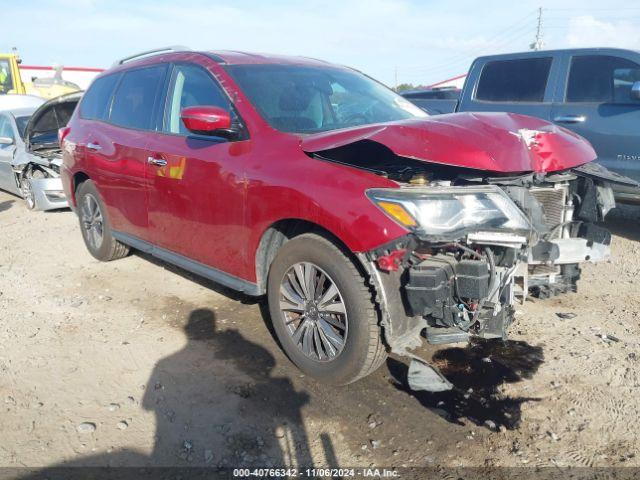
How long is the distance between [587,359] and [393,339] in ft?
4.77

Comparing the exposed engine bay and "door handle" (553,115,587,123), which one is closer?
the exposed engine bay

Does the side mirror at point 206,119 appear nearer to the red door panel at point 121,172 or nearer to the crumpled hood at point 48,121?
the red door panel at point 121,172

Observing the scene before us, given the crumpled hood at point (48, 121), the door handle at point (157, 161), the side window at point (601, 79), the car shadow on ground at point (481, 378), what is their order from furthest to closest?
1. the crumpled hood at point (48, 121)
2. the side window at point (601, 79)
3. the door handle at point (157, 161)
4. the car shadow on ground at point (481, 378)

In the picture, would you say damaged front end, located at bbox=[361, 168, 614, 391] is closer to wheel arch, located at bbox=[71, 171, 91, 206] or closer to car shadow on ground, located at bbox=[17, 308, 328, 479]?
car shadow on ground, located at bbox=[17, 308, 328, 479]

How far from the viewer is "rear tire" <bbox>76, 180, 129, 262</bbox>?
511 cm

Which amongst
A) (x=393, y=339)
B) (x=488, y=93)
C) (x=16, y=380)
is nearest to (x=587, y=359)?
(x=393, y=339)

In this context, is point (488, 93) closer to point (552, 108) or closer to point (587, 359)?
point (552, 108)

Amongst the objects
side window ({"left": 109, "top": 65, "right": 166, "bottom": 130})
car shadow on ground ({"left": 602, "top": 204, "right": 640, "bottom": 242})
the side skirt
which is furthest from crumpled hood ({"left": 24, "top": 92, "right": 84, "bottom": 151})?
car shadow on ground ({"left": 602, "top": 204, "right": 640, "bottom": 242})

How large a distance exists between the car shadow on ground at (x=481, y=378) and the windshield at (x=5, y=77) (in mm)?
17802

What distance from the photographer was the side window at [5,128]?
8.52 meters

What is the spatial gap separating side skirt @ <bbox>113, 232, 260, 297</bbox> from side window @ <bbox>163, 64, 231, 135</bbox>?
0.96 meters

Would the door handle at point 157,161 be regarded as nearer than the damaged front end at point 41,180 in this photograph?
Yes

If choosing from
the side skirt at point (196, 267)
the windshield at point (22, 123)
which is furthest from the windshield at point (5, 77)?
the side skirt at point (196, 267)

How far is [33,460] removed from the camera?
99.5 inches
